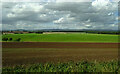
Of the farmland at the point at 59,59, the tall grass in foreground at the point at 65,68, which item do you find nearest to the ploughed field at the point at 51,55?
the farmland at the point at 59,59

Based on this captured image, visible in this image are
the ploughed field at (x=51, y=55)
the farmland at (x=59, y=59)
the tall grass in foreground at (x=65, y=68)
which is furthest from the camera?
the ploughed field at (x=51, y=55)

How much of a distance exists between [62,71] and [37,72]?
1361 millimetres

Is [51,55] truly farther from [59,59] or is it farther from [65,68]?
[65,68]

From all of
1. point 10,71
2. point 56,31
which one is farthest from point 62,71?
point 56,31

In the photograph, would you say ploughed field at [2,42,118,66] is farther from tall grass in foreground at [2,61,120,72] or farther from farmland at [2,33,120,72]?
tall grass in foreground at [2,61,120,72]

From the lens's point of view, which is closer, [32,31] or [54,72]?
[54,72]

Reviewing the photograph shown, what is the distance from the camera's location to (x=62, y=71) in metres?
8.38

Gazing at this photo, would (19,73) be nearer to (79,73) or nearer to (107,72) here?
(79,73)

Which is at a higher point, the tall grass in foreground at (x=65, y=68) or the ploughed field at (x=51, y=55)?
the tall grass in foreground at (x=65, y=68)

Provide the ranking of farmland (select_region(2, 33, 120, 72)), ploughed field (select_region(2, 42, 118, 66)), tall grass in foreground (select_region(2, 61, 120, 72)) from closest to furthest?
tall grass in foreground (select_region(2, 61, 120, 72)), farmland (select_region(2, 33, 120, 72)), ploughed field (select_region(2, 42, 118, 66))

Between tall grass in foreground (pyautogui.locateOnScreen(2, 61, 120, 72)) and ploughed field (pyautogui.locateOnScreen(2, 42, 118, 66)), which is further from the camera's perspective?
ploughed field (pyautogui.locateOnScreen(2, 42, 118, 66))

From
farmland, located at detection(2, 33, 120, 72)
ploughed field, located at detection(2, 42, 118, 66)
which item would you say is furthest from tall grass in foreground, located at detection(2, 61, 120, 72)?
ploughed field, located at detection(2, 42, 118, 66)

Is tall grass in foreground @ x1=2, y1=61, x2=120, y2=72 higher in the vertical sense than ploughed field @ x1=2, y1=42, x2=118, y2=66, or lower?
higher

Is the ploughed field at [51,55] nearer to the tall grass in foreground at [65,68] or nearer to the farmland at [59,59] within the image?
A: the farmland at [59,59]
